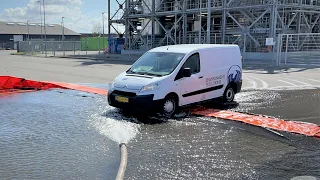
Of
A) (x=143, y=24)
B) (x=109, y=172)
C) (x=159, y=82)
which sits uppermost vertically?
(x=143, y=24)

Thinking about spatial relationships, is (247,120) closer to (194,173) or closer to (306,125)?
(306,125)

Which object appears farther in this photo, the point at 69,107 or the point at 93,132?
the point at 69,107

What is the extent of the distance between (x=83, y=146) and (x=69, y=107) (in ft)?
12.2

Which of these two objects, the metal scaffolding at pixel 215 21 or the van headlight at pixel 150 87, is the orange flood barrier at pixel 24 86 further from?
the metal scaffolding at pixel 215 21

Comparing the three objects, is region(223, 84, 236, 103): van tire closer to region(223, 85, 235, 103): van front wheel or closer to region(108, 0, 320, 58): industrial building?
region(223, 85, 235, 103): van front wheel

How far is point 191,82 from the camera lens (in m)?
8.95

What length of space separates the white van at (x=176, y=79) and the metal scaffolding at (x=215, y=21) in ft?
58.4

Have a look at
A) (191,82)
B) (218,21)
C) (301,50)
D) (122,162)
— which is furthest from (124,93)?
(218,21)

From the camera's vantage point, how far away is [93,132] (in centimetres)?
707

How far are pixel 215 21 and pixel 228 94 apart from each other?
30.3 metres

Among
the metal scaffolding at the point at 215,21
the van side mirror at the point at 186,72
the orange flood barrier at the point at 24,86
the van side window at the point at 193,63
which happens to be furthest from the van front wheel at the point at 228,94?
the metal scaffolding at the point at 215,21

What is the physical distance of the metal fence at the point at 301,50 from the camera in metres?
25.9

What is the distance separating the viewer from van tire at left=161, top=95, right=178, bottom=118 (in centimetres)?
839

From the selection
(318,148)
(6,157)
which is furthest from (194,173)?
(6,157)
